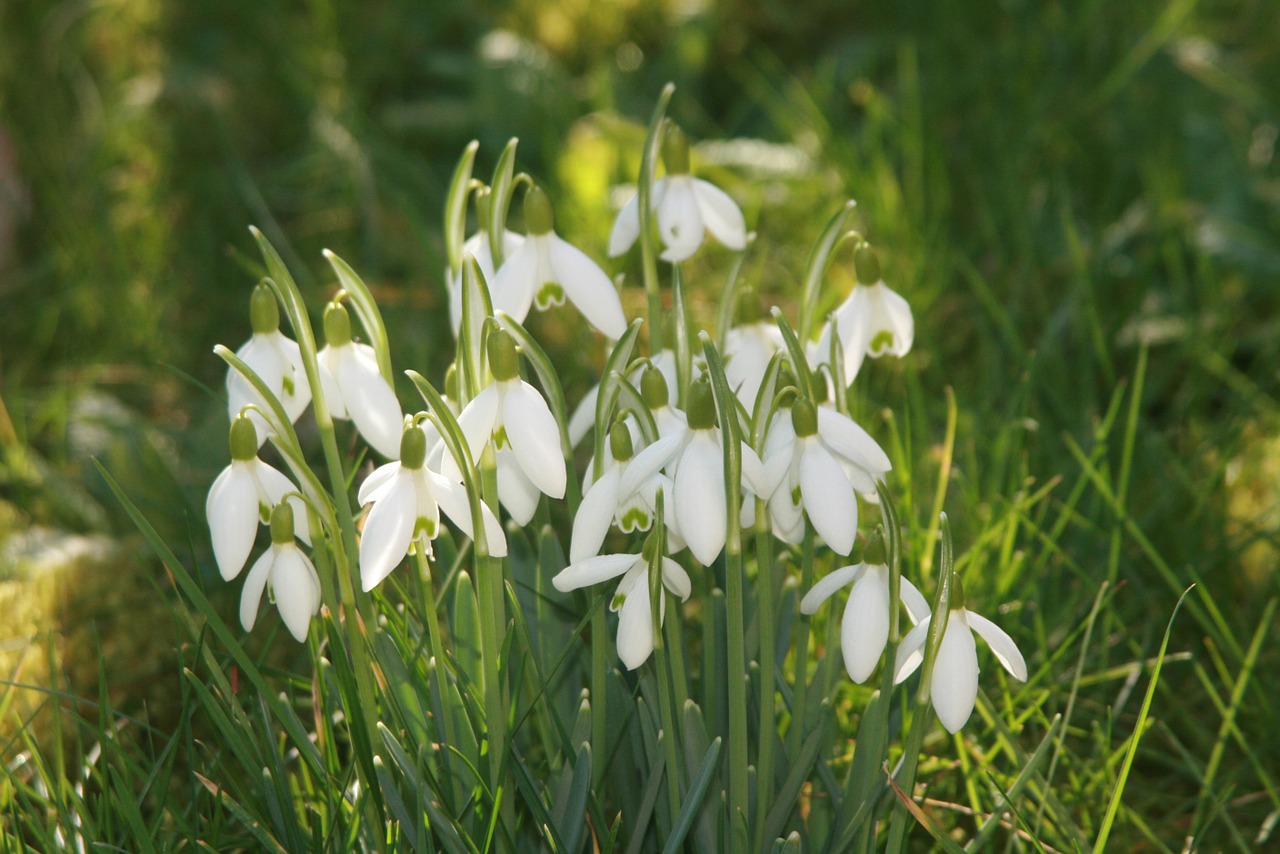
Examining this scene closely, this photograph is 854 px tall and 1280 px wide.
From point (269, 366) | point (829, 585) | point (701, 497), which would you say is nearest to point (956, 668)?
point (829, 585)

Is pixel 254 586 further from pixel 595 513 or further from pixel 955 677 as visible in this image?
pixel 955 677

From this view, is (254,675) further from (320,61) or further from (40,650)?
(320,61)

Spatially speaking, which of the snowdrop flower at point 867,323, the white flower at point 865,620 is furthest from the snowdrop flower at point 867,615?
the snowdrop flower at point 867,323

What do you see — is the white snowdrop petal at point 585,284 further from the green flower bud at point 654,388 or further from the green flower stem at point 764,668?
the green flower stem at point 764,668

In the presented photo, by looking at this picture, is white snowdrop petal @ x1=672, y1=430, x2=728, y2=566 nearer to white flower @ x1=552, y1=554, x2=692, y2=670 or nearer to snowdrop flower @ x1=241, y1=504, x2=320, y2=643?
white flower @ x1=552, y1=554, x2=692, y2=670

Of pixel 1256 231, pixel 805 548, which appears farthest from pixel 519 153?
pixel 805 548
